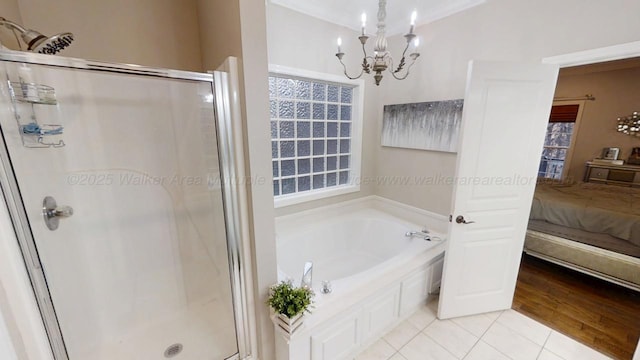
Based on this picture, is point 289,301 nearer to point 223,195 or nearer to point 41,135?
point 223,195

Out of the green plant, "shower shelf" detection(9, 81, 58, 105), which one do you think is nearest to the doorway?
the green plant

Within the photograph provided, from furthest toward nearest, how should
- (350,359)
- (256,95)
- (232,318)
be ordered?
(350,359)
(232,318)
(256,95)

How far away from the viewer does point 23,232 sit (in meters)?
1.01

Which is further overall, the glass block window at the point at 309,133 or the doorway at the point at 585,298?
the glass block window at the point at 309,133

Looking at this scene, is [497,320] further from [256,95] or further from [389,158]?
[256,95]

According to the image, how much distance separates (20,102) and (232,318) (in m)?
1.51

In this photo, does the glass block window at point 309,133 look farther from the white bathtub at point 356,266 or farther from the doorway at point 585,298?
the doorway at point 585,298

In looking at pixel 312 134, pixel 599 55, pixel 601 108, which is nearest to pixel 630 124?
pixel 601 108

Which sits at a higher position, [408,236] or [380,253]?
[408,236]

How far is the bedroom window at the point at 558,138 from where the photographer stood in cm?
499

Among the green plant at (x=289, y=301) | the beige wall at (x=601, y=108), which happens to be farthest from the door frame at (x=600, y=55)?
the beige wall at (x=601, y=108)

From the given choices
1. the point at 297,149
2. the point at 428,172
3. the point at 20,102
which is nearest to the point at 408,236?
the point at 428,172

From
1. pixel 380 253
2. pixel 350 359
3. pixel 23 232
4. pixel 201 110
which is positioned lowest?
pixel 350 359

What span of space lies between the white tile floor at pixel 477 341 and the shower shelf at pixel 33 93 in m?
2.32
